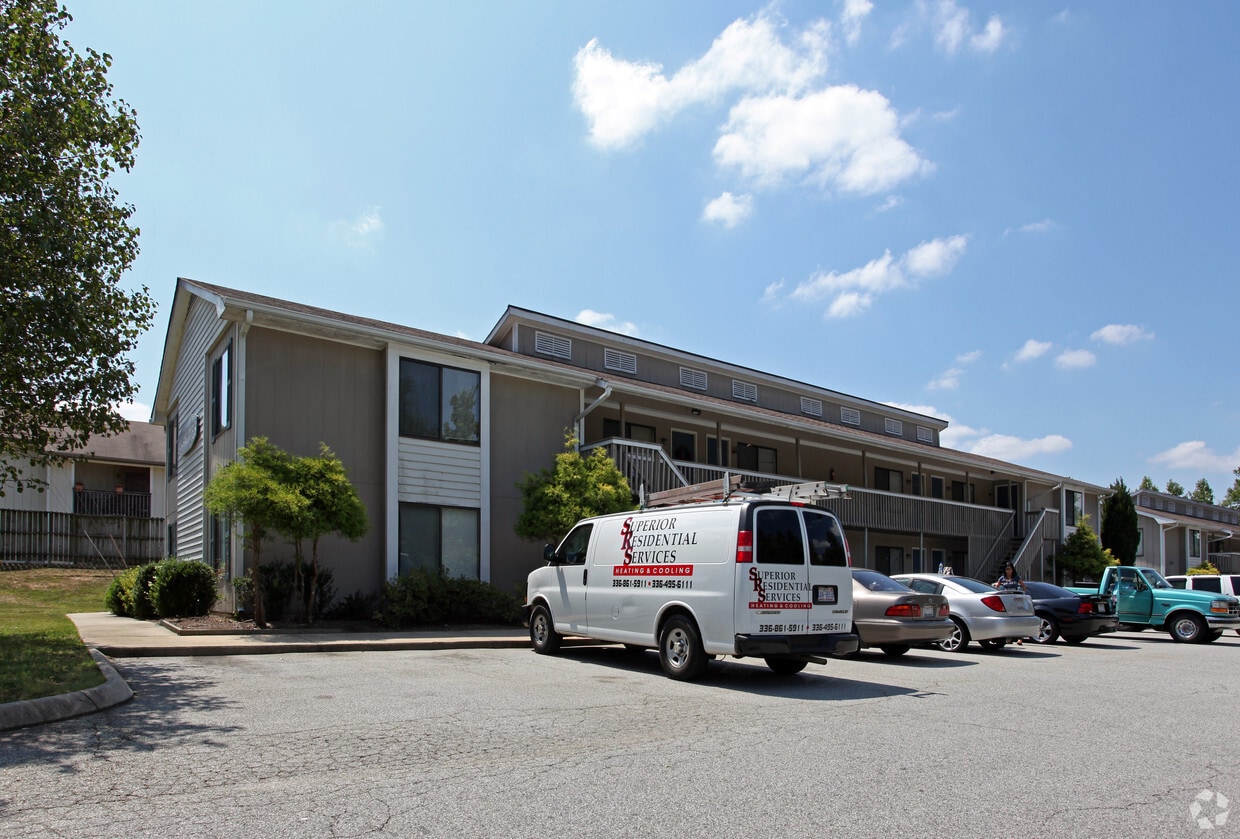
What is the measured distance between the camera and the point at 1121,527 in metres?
40.4

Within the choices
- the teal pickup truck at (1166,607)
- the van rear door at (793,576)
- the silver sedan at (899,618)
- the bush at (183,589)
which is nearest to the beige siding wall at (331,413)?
the bush at (183,589)

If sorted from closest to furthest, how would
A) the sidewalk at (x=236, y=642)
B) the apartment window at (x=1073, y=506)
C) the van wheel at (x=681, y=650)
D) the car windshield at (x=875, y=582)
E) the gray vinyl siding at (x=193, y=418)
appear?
the van wheel at (x=681, y=650), the sidewalk at (x=236, y=642), the car windshield at (x=875, y=582), the gray vinyl siding at (x=193, y=418), the apartment window at (x=1073, y=506)

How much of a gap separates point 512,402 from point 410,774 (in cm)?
1461

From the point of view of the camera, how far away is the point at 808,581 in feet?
34.1

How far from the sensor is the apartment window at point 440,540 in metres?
17.9

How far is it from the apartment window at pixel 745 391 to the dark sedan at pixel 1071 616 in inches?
540

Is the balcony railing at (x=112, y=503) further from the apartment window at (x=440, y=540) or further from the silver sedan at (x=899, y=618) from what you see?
the silver sedan at (x=899, y=618)

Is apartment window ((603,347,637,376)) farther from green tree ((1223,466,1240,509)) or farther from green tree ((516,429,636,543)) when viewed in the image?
green tree ((1223,466,1240,509))

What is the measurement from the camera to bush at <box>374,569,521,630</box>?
15766 millimetres

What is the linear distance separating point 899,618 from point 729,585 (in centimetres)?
484

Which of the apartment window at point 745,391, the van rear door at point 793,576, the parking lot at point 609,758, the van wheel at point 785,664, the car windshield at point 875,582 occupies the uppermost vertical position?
the apartment window at point 745,391

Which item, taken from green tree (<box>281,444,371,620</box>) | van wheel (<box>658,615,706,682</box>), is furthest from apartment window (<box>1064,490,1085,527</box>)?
van wheel (<box>658,615,706,682</box>)

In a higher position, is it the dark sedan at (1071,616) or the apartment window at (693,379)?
the apartment window at (693,379)

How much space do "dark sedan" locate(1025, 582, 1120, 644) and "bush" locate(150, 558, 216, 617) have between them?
15.8 meters
